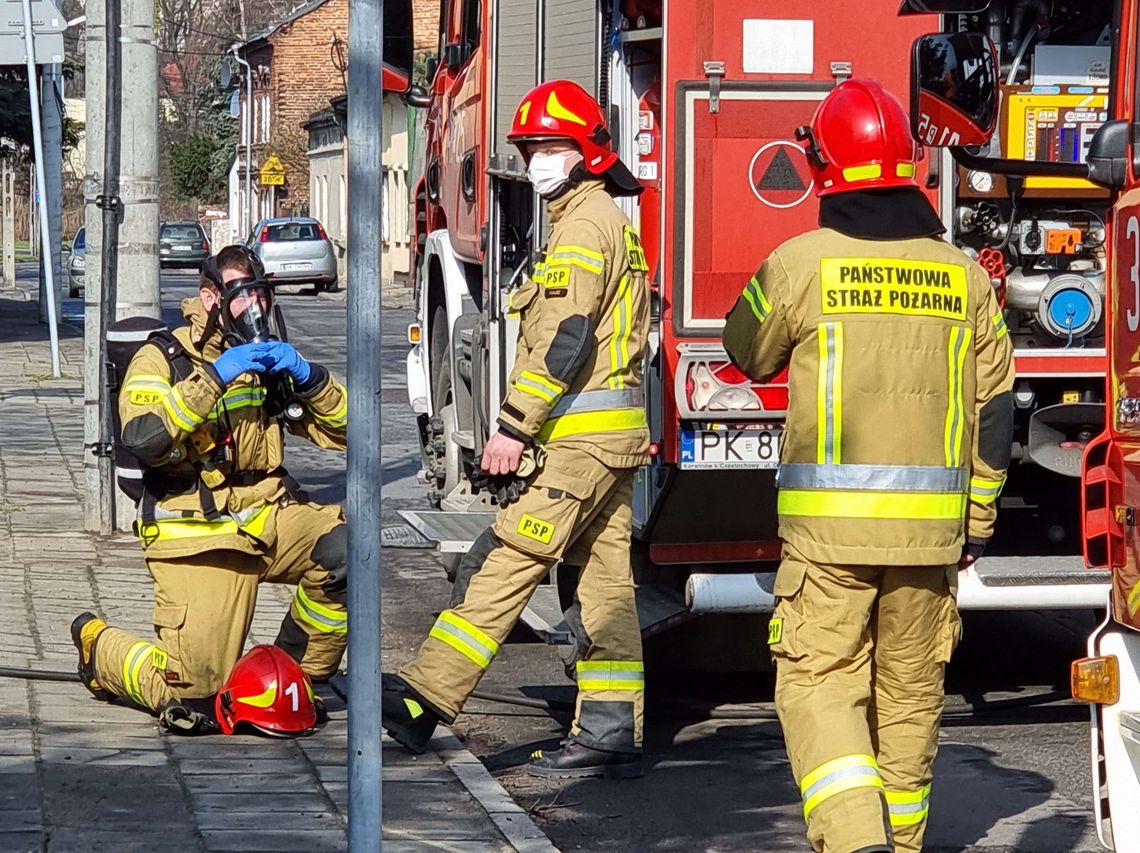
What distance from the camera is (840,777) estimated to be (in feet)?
13.4

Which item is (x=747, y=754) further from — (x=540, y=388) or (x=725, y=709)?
(x=540, y=388)

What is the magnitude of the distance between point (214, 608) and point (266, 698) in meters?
0.43

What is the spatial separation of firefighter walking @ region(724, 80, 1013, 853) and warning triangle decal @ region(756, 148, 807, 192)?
66.7 inches

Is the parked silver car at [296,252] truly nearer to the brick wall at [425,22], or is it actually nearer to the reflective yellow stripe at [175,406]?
the brick wall at [425,22]

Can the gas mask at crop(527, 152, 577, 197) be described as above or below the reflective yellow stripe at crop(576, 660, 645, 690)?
above

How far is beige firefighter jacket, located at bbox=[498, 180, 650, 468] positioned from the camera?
18.6 feet

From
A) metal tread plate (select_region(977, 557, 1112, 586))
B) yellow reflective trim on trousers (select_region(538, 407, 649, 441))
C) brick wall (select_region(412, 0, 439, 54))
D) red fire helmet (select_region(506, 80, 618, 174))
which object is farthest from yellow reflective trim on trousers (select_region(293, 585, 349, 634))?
brick wall (select_region(412, 0, 439, 54))

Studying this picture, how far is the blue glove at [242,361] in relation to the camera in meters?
5.91

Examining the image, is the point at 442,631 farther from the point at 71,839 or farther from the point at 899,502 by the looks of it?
the point at 899,502

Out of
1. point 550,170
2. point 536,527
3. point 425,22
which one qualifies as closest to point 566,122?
point 550,170

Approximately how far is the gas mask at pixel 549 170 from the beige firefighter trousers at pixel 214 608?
134 centimetres

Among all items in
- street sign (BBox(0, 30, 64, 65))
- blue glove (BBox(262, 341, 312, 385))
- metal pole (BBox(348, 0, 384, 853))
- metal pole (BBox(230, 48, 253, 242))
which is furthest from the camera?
metal pole (BBox(230, 48, 253, 242))

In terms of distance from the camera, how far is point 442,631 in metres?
5.72

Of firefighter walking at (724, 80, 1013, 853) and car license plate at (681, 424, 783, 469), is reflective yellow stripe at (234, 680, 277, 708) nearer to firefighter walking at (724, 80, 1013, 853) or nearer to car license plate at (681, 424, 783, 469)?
car license plate at (681, 424, 783, 469)
